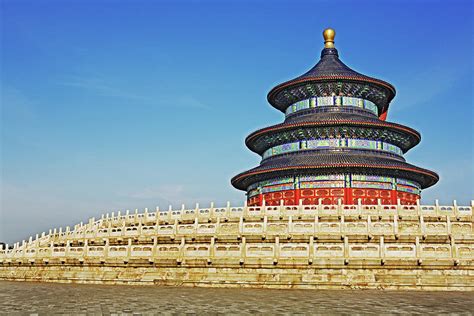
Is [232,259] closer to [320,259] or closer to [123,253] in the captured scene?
[320,259]

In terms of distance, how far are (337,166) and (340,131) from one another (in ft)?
18.4

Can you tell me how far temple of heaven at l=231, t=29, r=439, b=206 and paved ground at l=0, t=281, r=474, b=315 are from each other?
860 inches

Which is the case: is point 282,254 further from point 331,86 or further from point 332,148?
point 331,86

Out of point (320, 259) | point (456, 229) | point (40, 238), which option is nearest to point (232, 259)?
point (320, 259)

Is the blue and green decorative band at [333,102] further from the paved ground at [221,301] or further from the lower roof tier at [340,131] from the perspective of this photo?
the paved ground at [221,301]

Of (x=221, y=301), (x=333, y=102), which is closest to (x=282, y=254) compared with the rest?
(x=221, y=301)

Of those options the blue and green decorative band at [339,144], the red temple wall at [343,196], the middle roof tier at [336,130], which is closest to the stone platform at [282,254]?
the red temple wall at [343,196]

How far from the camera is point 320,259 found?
2027 centimetres

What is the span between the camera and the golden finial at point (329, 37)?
56.0 m

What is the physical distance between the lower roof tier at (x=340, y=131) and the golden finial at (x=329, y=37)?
13824 millimetres

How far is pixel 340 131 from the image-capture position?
46000 millimetres

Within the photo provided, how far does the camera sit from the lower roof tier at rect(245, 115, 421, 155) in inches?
1769

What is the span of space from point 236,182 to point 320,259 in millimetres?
30721

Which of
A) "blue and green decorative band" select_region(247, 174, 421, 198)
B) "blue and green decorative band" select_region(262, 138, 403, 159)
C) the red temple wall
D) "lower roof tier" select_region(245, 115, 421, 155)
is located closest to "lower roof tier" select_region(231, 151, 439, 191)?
"blue and green decorative band" select_region(247, 174, 421, 198)
